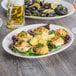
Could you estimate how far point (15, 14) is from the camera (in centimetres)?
150

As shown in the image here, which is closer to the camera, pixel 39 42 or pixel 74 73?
pixel 74 73

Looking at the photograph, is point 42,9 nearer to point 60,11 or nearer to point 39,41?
point 60,11

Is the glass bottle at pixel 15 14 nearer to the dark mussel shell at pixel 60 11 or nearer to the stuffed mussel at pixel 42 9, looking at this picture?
the stuffed mussel at pixel 42 9

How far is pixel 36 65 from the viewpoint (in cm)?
108

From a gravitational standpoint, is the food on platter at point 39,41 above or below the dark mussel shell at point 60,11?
above

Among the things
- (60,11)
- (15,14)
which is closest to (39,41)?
(15,14)

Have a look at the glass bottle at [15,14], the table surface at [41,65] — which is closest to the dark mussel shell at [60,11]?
the glass bottle at [15,14]

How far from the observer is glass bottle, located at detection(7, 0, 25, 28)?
4.72 feet

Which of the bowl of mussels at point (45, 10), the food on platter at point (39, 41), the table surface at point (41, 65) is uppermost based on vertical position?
the food on platter at point (39, 41)

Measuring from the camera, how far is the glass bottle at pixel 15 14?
144 centimetres

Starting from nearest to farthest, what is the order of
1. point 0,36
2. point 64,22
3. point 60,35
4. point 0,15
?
point 60,35
point 0,36
point 64,22
point 0,15

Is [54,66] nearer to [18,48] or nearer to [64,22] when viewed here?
[18,48]

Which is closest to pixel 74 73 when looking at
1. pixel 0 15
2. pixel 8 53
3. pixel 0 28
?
pixel 8 53

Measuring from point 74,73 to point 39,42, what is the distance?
300 millimetres
